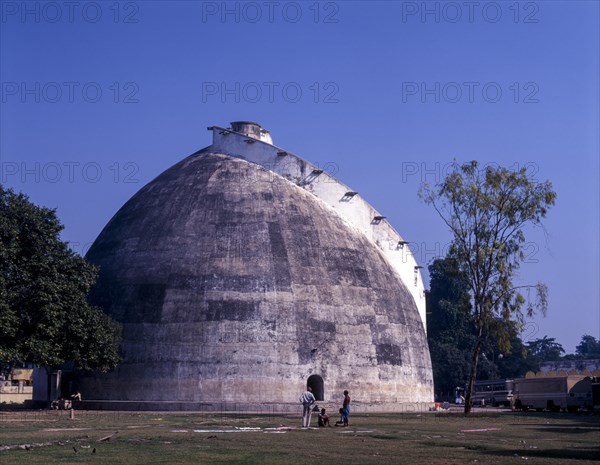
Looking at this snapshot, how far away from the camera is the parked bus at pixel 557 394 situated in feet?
144

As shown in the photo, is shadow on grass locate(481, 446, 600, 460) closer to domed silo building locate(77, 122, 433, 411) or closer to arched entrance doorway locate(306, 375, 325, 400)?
domed silo building locate(77, 122, 433, 411)

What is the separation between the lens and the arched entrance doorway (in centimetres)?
3950

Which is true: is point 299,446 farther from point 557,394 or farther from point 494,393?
point 494,393

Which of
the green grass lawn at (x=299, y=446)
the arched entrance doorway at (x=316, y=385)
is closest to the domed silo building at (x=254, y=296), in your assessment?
the arched entrance doorway at (x=316, y=385)

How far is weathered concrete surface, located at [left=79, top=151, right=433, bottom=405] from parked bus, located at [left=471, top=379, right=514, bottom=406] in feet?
58.0

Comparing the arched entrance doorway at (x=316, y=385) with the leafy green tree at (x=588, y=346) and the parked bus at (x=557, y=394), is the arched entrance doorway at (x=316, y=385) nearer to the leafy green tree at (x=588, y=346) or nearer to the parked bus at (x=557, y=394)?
the parked bus at (x=557, y=394)

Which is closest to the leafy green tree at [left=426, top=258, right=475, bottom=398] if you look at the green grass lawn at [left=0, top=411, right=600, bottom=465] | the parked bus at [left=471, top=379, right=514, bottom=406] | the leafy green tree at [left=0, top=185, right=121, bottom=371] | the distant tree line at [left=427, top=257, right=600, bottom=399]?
the distant tree line at [left=427, top=257, right=600, bottom=399]

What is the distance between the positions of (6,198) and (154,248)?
8701mm

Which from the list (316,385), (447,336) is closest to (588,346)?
(447,336)

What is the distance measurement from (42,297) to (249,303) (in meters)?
9.66

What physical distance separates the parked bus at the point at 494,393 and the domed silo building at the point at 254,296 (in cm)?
1745

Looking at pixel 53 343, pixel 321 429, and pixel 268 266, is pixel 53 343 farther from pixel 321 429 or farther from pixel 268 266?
pixel 321 429

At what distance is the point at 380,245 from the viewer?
48.7 metres

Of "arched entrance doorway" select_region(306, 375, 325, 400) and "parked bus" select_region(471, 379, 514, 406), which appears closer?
"arched entrance doorway" select_region(306, 375, 325, 400)
